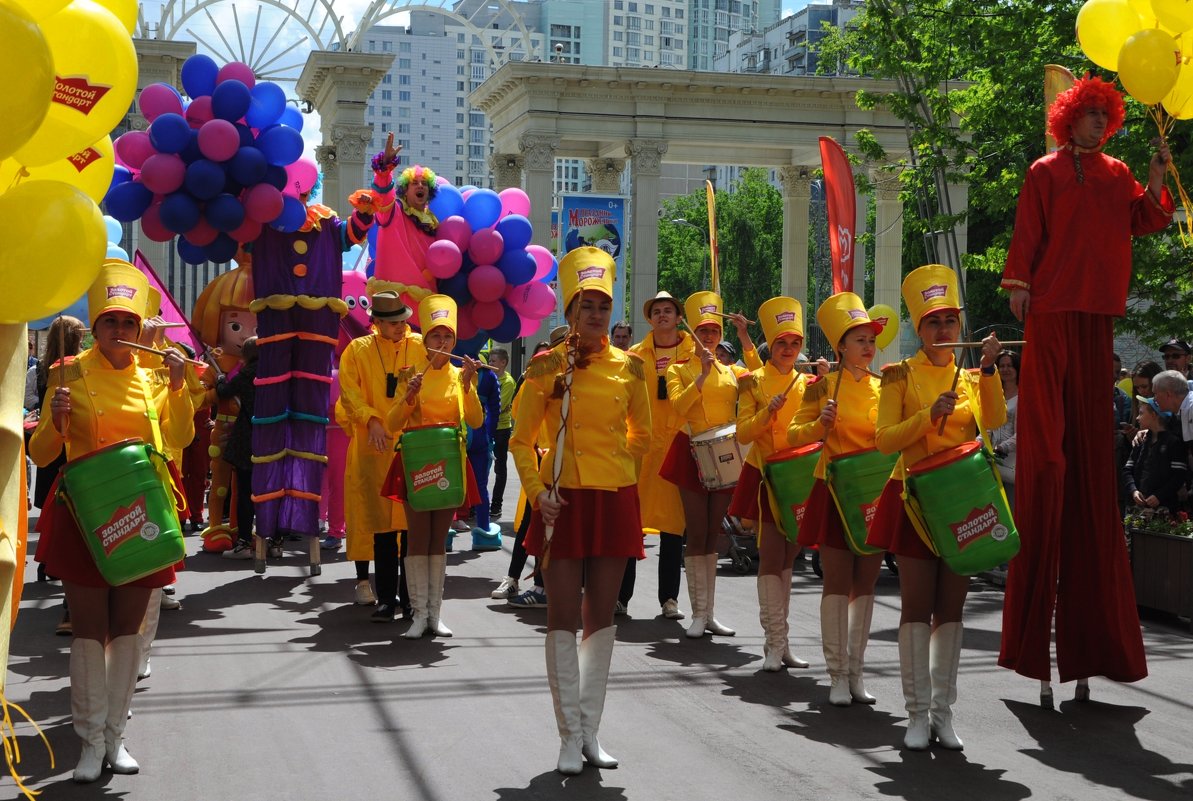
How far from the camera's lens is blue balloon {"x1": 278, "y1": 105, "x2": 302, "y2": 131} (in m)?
11.9

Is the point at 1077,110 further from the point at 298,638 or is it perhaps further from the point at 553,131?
the point at 553,131

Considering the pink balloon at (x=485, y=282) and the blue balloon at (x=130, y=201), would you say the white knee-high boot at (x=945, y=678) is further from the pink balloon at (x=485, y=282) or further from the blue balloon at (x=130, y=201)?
the blue balloon at (x=130, y=201)

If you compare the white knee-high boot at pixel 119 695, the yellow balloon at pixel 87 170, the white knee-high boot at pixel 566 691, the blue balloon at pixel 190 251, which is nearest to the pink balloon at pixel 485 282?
the blue balloon at pixel 190 251

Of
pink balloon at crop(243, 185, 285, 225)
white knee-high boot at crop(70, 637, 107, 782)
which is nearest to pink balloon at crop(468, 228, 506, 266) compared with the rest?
pink balloon at crop(243, 185, 285, 225)

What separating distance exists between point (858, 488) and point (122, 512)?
358 centimetres

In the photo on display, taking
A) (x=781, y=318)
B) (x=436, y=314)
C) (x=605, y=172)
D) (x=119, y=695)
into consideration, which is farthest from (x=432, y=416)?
(x=605, y=172)

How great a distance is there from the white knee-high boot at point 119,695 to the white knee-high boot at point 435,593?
10.9 feet

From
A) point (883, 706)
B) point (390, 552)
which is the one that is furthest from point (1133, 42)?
point (390, 552)

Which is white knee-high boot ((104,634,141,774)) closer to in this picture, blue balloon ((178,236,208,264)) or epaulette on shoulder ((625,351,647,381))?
epaulette on shoulder ((625,351,647,381))

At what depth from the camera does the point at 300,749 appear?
21.0 feet

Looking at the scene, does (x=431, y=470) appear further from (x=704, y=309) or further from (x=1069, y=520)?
(x=1069, y=520)

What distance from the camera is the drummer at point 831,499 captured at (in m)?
7.48

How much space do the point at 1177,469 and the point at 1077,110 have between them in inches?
189

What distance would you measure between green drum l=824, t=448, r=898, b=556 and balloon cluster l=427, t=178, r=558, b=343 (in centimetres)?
579
